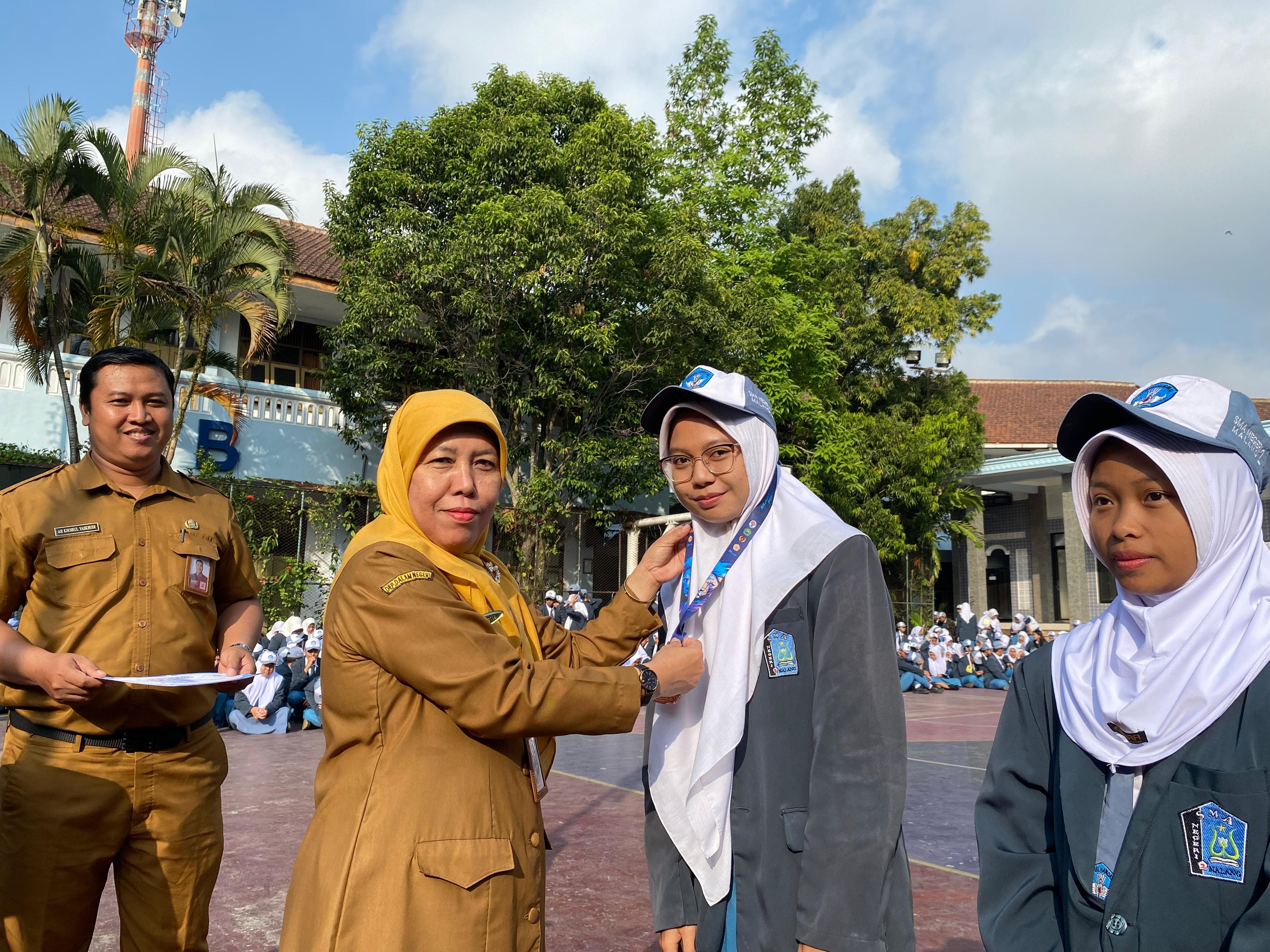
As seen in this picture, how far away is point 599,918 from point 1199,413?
3.26 meters

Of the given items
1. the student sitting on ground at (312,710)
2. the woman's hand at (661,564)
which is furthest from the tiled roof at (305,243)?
the woman's hand at (661,564)

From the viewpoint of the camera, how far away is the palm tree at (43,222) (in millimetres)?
11125

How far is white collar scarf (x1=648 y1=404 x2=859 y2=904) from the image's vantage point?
193 centimetres

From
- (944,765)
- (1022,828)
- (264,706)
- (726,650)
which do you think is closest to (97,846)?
(726,650)

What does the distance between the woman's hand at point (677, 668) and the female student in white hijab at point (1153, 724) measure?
0.59 metres

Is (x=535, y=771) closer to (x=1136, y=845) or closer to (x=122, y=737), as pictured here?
(x=1136, y=845)

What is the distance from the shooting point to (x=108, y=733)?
259 centimetres

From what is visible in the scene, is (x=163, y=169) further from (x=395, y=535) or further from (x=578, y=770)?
(x=395, y=535)

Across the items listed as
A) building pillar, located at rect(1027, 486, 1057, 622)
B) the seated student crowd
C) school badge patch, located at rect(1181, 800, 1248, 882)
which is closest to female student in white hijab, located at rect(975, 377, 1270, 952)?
school badge patch, located at rect(1181, 800, 1248, 882)

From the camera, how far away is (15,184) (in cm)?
1154

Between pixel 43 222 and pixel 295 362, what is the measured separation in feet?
23.0

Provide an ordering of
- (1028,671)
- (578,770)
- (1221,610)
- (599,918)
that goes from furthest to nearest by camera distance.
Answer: (578,770)
(599,918)
(1028,671)
(1221,610)

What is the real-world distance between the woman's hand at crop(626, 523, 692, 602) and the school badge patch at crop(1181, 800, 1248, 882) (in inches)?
45.9

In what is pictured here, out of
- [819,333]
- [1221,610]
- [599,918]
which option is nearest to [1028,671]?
[1221,610]
